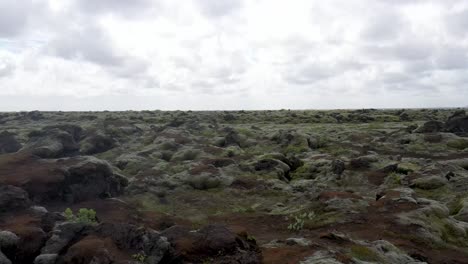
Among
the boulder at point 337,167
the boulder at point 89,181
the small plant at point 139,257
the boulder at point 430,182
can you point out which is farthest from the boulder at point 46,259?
the boulder at point 337,167

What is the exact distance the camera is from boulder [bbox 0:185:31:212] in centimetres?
2580

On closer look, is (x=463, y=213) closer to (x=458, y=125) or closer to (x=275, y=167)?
(x=275, y=167)

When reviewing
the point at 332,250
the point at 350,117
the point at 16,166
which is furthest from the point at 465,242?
the point at 350,117

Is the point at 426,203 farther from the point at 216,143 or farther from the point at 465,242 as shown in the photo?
the point at 216,143

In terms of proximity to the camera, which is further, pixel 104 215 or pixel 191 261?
pixel 104 215

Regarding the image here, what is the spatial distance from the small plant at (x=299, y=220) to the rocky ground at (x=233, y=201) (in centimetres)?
10

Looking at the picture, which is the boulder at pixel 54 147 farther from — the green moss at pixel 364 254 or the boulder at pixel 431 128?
the boulder at pixel 431 128

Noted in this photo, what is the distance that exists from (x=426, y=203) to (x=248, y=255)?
59.9 ft

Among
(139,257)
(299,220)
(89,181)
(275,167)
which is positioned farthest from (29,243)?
(275,167)

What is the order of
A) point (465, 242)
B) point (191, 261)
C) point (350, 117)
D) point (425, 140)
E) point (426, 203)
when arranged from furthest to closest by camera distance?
point (350, 117) → point (425, 140) → point (426, 203) → point (465, 242) → point (191, 261)

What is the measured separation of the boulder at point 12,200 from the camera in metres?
25.8

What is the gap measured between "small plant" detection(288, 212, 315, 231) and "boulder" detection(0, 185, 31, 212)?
17.7 m

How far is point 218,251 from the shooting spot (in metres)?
19.2

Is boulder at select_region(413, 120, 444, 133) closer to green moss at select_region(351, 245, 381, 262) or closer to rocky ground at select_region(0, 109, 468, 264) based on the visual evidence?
rocky ground at select_region(0, 109, 468, 264)
